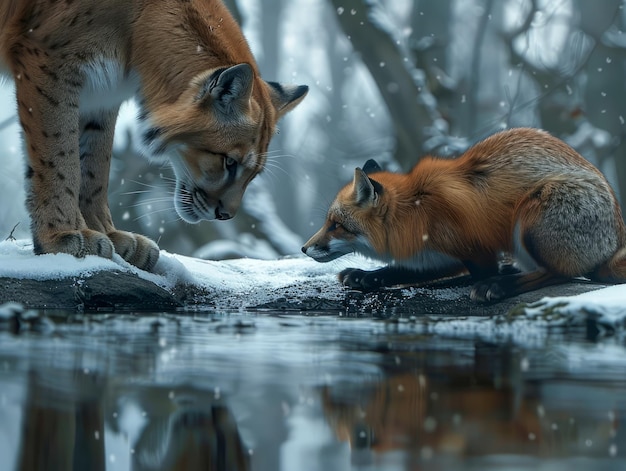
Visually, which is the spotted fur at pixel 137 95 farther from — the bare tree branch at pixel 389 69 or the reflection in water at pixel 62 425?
the bare tree branch at pixel 389 69

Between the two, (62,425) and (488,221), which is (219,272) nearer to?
(488,221)

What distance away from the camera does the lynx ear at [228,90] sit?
5.62 metres

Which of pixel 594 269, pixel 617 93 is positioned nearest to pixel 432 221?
pixel 594 269

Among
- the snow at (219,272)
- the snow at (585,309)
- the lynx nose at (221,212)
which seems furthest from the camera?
the lynx nose at (221,212)

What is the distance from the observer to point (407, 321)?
16.6 ft

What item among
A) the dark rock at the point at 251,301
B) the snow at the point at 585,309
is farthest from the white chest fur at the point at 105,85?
the snow at the point at 585,309

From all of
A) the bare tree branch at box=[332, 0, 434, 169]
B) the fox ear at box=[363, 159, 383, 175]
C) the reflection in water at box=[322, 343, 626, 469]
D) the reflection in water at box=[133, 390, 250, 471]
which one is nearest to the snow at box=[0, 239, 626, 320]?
the fox ear at box=[363, 159, 383, 175]

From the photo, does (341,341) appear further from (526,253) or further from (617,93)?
(617,93)

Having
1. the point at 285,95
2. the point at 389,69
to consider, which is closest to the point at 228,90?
the point at 285,95

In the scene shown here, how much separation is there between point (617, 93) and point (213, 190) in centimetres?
1055

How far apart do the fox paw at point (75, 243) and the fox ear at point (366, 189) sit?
76.3 inches

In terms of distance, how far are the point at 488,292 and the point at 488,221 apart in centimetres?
56

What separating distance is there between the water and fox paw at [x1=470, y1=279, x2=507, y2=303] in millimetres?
1490

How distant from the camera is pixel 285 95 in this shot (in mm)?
6793
